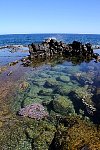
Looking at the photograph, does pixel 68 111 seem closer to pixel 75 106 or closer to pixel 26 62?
pixel 75 106

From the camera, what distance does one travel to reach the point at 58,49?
228 ft

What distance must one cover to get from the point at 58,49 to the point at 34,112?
151 feet

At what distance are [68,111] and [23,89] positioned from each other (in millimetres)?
9318

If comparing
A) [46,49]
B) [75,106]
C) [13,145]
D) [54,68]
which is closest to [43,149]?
[13,145]

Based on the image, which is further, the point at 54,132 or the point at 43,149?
the point at 54,132

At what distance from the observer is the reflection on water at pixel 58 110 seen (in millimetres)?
18078

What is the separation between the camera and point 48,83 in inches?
1355

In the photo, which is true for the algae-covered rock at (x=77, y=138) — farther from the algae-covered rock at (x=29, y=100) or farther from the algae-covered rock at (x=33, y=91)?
the algae-covered rock at (x=33, y=91)

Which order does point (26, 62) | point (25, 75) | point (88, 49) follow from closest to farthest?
point (25, 75)
point (26, 62)
point (88, 49)

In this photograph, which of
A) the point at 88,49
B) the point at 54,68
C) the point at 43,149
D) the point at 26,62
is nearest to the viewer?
the point at 43,149

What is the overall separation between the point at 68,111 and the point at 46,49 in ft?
144

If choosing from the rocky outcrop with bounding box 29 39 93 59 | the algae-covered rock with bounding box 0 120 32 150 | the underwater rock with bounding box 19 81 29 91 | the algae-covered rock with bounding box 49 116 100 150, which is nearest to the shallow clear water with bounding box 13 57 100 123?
the underwater rock with bounding box 19 81 29 91

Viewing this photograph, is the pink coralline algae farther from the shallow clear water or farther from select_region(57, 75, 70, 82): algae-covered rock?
select_region(57, 75, 70, 82): algae-covered rock

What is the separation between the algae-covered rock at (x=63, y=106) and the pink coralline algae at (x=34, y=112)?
4.26 feet
